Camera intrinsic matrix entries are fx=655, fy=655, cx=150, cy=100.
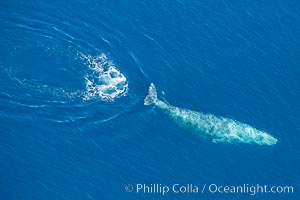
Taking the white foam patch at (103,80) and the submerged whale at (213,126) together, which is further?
the white foam patch at (103,80)

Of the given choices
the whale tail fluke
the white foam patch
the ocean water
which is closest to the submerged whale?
the whale tail fluke

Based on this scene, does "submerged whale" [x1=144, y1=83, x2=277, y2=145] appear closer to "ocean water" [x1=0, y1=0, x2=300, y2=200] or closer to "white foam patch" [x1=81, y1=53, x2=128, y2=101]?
"ocean water" [x1=0, y1=0, x2=300, y2=200]

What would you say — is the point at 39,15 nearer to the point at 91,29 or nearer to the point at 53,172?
the point at 91,29

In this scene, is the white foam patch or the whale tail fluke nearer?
the whale tail fluke

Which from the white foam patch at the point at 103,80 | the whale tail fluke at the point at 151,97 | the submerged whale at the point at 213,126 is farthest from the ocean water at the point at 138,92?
the submerged whale at the point at 213,126

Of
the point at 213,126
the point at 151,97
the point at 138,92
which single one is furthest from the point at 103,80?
the point at 213,126

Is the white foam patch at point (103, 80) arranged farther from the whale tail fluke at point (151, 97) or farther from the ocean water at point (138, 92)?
the whale tail fluke at point (151, 97)
